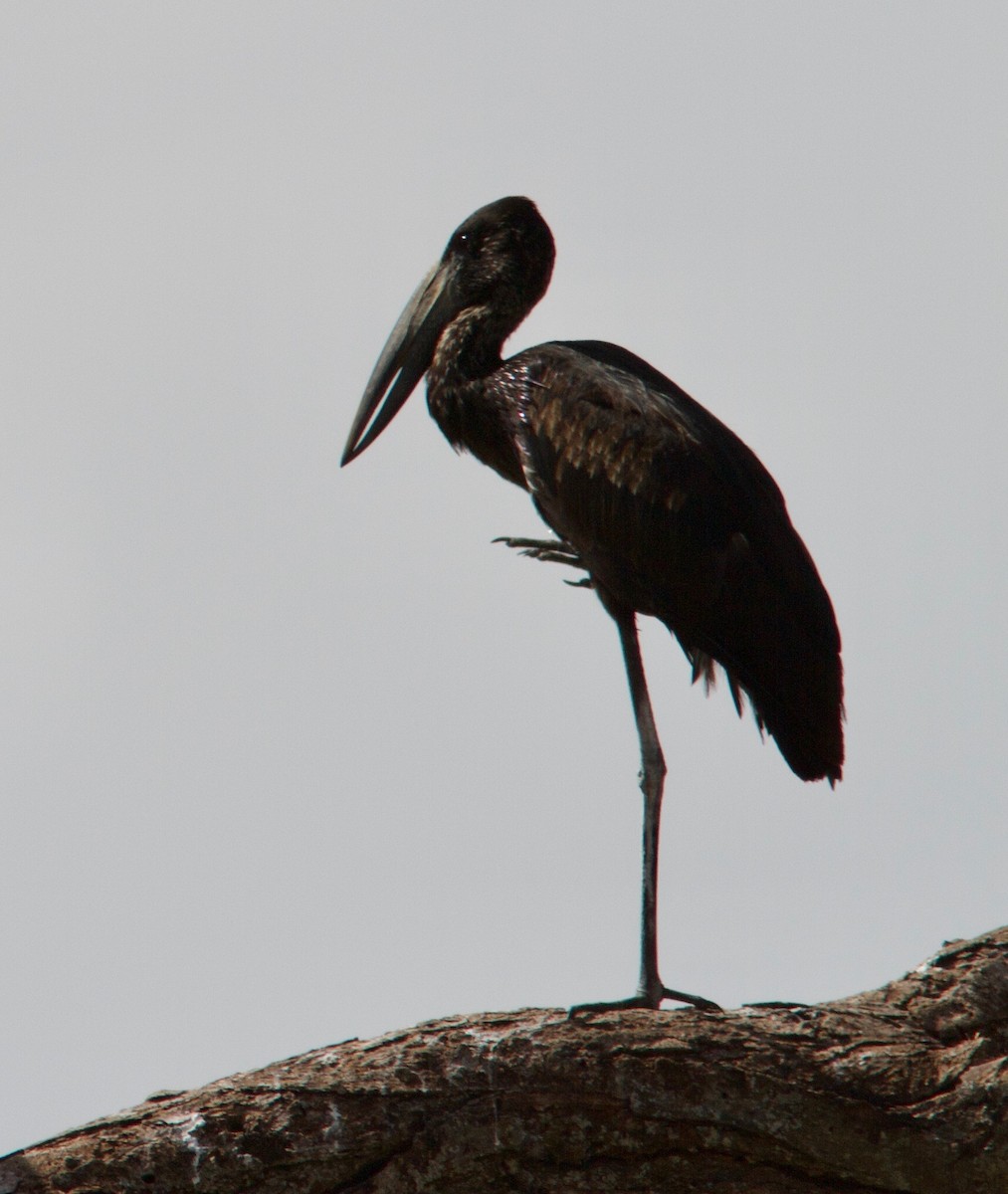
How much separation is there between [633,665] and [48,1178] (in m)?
3.22

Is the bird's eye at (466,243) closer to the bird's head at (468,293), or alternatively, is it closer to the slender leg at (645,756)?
the bird's head at (468,293)

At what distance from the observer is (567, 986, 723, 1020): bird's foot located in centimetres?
544

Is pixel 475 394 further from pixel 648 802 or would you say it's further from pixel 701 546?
pixel 648 802

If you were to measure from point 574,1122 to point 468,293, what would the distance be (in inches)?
178

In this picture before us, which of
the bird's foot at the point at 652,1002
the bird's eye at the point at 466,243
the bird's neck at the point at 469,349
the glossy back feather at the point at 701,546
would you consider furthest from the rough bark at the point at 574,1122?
the bird's eye at the point at 466,243

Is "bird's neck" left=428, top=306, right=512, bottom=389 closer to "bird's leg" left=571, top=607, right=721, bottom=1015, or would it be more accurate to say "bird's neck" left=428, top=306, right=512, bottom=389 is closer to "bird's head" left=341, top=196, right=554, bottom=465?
"bird's head" left=341, top=196, right=554, bottom=465

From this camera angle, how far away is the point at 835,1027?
503cm

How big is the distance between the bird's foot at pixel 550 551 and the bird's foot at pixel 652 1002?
5.82 ft

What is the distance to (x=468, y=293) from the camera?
322 inches

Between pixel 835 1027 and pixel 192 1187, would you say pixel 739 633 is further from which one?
pixel 192 1187

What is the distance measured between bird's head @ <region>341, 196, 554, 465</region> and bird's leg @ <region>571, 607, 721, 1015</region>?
179cm

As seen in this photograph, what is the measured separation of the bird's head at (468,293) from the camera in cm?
803

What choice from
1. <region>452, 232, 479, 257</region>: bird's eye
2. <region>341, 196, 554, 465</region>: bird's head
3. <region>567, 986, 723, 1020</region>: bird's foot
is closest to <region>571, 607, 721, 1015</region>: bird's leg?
<region>567, 986, 723, 1020</region>: bird's foot

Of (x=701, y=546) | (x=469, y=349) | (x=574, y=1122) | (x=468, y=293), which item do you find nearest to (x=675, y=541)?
(x=701, y=546)
